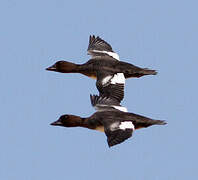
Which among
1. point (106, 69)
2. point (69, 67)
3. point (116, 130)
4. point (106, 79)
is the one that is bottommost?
point (116, 130)

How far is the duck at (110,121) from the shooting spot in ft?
53.2

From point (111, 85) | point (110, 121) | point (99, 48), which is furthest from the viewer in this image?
point (99, 48)

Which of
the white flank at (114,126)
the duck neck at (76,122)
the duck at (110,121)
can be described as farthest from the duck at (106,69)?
the white flank at (114,126)

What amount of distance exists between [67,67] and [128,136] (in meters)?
4.57

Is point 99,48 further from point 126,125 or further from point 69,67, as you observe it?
point 126,125

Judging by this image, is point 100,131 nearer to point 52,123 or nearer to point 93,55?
point 52,123

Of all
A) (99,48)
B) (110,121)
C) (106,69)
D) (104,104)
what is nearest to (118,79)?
(106,69)

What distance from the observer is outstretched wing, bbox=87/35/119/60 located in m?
20.7

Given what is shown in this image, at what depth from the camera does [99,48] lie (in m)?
21.0

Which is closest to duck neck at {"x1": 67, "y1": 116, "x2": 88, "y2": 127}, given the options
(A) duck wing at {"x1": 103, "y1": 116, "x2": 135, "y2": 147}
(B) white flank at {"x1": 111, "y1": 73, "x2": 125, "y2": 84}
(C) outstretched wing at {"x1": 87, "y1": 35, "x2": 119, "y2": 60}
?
(A) duck wing at {"x1": 103, "y1": 116, "x2": 135, "y2": 147}

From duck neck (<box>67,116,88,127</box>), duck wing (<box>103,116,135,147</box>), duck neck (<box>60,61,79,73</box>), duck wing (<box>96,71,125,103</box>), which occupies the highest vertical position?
duck neck (<box>60,61,79,73</box>)

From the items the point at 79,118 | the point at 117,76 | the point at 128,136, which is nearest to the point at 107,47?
the point at 117,76

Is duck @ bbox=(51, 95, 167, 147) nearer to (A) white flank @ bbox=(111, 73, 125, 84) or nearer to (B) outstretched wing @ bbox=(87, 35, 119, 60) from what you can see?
(A) white flank @ bbox=(111, 73, 125, 84)

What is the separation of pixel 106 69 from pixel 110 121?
263cm
